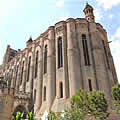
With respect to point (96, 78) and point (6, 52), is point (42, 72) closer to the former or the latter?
point (96, 78)

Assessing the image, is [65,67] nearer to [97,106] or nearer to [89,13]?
[97,106]

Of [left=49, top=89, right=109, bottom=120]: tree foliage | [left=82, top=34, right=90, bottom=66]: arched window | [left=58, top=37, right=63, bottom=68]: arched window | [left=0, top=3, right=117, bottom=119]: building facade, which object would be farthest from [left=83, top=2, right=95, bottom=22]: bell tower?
[left=49, top=89, right=109, bottom=120]: tree foliage

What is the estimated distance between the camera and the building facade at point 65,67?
923 inches

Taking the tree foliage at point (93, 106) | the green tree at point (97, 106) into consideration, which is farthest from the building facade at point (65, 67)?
the green tree at point (97, 106)

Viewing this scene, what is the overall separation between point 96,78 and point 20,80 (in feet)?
69.7

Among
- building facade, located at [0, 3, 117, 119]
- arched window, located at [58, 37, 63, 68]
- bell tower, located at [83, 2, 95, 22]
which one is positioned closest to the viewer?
building facade, located at [0, 3, 117, 119]

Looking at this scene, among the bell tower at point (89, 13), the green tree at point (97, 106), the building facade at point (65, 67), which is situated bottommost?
the green tree at point (97, 106)

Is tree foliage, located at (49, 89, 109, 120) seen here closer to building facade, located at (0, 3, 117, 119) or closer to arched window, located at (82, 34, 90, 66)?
building facade, located at (0, 3, 117, 119)

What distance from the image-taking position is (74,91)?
22188 millimetres

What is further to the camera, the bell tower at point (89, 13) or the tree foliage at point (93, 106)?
the bell tower at point (89, 13)

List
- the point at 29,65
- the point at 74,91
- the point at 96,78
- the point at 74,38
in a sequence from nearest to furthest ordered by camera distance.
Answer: the point at 74,91 → the point at 96,78 → the point at 74,38 → the point at 29,65

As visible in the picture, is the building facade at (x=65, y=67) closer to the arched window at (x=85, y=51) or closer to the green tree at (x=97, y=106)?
the arched window at (x=85, y=51)

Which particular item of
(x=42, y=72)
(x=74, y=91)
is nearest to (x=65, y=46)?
(x=42, y=72)

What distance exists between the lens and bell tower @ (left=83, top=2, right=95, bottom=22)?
33.5 m
